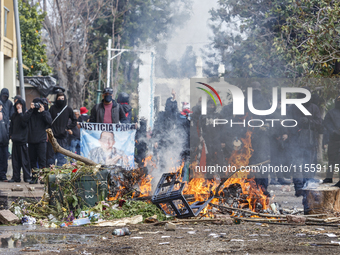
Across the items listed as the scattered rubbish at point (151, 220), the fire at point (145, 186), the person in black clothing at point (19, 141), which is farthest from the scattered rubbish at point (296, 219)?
the person in black clothing at point (19, 141)

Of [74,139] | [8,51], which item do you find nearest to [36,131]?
[74,139]

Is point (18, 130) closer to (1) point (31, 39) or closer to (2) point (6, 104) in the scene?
(2) point (6, 104)

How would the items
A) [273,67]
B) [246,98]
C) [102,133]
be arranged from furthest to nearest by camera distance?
[273,67] < [102,133] < [246,98]

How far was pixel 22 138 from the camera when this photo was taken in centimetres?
1144

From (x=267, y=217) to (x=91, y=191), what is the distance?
104 inches

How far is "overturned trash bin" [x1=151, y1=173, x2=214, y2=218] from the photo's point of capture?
7062mm

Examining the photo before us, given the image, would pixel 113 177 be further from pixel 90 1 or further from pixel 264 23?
pixel 90 1

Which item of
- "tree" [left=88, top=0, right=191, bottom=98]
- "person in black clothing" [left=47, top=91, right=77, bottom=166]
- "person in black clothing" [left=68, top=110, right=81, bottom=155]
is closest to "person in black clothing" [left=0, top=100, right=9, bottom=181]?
"person in black clothing" [left=47, top=91, right=77, bottom=166]

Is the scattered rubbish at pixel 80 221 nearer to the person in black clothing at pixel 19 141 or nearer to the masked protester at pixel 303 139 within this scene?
the masked protester at pixel 303 139

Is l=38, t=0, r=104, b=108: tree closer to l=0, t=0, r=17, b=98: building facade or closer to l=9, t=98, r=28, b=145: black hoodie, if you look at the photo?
l=0, t=0, r=17, b=98: building facade

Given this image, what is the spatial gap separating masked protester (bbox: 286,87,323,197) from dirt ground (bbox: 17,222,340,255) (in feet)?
7.71

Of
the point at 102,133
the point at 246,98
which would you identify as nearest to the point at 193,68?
the point at 102,133

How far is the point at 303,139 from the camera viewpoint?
9.20 m

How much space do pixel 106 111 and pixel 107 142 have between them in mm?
682
